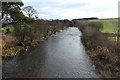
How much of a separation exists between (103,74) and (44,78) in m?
4.33

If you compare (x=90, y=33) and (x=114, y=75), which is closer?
(x=114, y=75)

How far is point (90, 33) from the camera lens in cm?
2117

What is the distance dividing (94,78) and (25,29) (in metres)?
12.7

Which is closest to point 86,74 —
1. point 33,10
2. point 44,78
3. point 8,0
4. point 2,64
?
point 44,78

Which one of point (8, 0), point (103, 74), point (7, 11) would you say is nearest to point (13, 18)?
point (7, 11)

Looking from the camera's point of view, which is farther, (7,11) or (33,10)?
(33,10)

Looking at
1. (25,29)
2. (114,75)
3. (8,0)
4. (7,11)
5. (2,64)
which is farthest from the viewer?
(25,29)

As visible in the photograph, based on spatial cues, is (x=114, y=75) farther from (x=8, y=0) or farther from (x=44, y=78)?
(x=8, y=0)

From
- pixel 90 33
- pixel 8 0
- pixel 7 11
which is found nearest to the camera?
pixel 8 0

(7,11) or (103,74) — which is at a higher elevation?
(7,11)

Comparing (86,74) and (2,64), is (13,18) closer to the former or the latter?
(2,64)

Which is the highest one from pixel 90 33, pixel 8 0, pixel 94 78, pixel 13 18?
pixel 8 0

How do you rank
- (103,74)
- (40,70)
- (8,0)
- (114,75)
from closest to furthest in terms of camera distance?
(114,75), (103,74), (40,70), (8,0)

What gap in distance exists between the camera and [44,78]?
9211 mm
